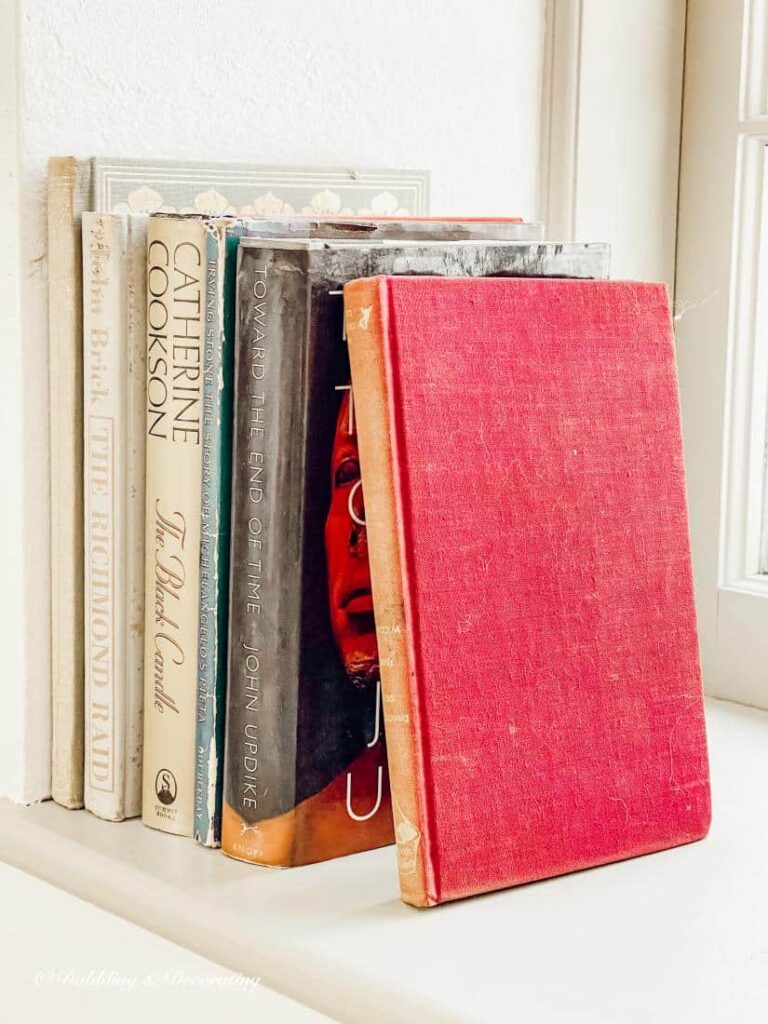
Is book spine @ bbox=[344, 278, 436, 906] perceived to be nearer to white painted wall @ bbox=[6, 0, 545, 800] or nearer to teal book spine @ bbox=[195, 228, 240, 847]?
teal book spine @ bbox=[195, 228, 240, 847]

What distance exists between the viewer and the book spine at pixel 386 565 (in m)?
0.66

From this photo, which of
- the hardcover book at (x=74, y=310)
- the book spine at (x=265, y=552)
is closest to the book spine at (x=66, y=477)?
the hardcover book at (x=74, y=310)

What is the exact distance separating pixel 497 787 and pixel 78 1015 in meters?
0.24

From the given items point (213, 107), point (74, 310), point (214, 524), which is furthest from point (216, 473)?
point (213, 107)

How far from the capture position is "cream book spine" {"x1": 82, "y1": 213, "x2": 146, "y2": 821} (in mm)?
744

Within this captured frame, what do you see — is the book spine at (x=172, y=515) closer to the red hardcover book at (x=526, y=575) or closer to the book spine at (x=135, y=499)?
the book spine at (x=135, y=499)

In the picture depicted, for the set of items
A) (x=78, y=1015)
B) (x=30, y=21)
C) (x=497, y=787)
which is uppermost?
(x=30, y=21)

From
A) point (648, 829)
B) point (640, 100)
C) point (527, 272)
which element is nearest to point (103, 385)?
point (527, 272)

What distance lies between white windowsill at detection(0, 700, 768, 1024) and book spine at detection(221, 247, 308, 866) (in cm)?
5

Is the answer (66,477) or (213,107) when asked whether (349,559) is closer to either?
(66,477)

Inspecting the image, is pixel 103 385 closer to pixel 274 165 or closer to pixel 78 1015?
pixel 274 165

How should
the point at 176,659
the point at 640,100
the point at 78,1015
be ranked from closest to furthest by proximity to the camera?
the point at 78,1015
the point at 176,659
the point at 640,100

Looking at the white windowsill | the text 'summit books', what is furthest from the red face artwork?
the white windowsill

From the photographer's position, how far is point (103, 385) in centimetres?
75
